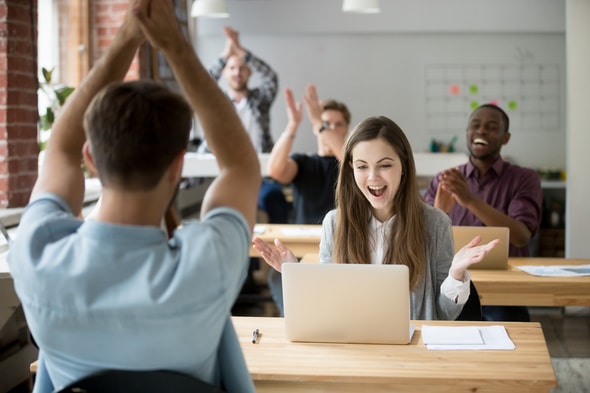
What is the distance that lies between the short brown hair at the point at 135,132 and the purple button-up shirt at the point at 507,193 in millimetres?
3000

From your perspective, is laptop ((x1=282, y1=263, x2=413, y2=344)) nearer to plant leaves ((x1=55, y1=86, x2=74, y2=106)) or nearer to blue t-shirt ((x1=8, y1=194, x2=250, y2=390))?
blue t-shirt ((x1=8, y1=194, x2=250, y2=390))

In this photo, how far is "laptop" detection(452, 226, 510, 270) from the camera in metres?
3.42

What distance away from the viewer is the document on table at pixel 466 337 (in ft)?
7.59

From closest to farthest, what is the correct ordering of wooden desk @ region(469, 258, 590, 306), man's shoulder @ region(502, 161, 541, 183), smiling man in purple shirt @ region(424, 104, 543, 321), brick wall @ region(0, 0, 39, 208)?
wooden desk @ region(469, 258, 590, 306) < smiling man in purple shirt @ region(424, 104, 543, 321) < man's shoulder @ region(502, 161, 541, 183) < brick wall @ region(0, 0, 39, 208)

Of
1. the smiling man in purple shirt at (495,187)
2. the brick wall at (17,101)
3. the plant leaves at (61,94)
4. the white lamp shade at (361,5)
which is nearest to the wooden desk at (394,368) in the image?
the smiling man in purple shirt at (495,187)

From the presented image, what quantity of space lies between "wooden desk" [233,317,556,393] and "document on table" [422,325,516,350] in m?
0.03

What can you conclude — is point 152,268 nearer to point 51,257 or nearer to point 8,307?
point 51,257

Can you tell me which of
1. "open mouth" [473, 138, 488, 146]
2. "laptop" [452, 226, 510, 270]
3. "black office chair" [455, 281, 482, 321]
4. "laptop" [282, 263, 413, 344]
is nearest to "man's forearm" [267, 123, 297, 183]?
"open mouth" [473, 138, 488, 146]

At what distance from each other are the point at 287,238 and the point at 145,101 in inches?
129

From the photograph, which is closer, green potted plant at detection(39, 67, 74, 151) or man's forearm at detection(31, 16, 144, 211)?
man's forearm at detection(31, 16, 144, 211)

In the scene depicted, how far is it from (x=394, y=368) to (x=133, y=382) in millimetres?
1036

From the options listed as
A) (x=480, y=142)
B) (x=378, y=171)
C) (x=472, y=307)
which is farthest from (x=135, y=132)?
(x=480, y=142)

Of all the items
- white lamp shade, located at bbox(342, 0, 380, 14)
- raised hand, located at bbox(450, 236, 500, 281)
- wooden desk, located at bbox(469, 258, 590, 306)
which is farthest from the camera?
white lamp shade, located at bbox(342, 0, 380, 14)

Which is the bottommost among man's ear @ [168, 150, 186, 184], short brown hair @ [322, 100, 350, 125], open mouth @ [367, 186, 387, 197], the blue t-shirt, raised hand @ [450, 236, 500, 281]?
raised hand @ [450, 236, 500, 281]
